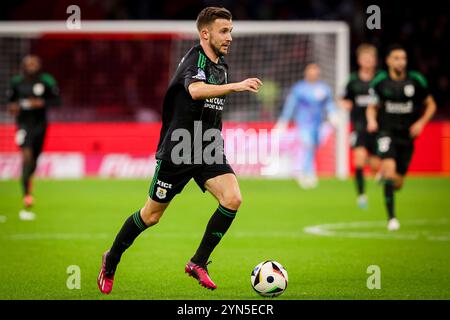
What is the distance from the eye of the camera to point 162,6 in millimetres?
28391

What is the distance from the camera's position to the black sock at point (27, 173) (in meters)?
14.6

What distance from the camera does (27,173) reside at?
1463 centimetres

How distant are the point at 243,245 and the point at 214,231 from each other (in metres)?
3.34

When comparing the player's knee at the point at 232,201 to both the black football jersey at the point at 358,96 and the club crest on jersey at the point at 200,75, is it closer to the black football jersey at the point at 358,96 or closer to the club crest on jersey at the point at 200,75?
the club crest on jersey at the point at 200,75

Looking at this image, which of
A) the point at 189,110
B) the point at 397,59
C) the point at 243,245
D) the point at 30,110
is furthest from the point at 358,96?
the point at 189,110

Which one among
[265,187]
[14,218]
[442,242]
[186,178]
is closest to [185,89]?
[186,178]

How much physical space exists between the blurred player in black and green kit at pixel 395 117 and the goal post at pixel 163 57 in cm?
850

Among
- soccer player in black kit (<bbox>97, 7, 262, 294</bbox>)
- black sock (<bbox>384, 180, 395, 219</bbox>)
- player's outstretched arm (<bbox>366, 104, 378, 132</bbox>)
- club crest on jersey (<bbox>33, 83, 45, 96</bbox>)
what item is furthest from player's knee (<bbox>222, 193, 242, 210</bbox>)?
club crest on jersey (<bbox>33, 83, 45, 96</bbox>)

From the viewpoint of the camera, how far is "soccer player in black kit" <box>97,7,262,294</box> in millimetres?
7535

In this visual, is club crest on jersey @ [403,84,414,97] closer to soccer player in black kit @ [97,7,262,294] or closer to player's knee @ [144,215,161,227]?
soccer player in black kit @ [97,7,262,294]

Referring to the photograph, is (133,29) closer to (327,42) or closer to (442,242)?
(327,42)

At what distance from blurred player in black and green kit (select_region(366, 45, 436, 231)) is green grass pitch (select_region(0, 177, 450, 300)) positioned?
775 mm

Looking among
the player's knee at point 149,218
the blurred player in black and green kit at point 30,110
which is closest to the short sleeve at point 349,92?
the blurred player in black and green kit at point 30,110

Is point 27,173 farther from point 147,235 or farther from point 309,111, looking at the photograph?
point 309,111
